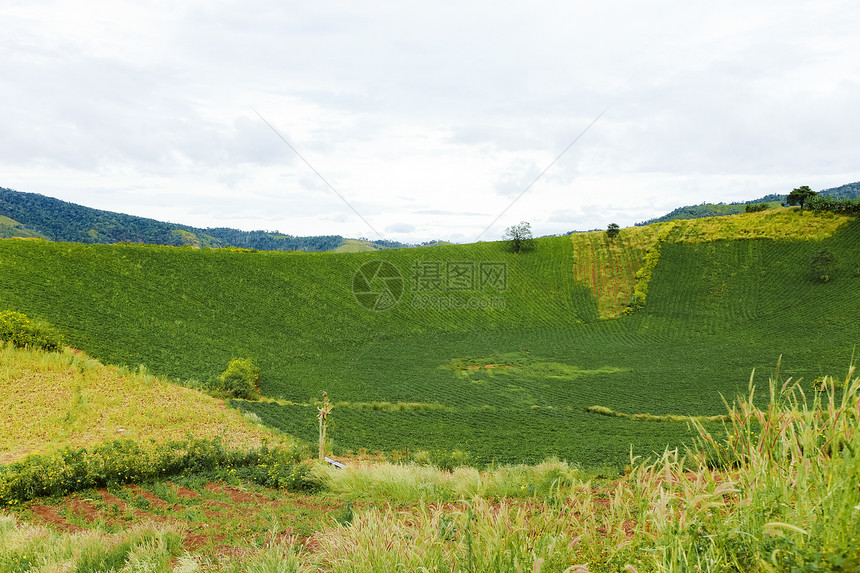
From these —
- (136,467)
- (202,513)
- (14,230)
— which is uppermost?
A: (14,230)

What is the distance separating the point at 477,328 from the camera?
53.5 m

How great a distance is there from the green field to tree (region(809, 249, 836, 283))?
1.32m

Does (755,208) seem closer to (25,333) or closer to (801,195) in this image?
(801,195)

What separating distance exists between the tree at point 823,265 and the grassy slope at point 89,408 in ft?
209

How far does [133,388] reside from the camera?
2186cm

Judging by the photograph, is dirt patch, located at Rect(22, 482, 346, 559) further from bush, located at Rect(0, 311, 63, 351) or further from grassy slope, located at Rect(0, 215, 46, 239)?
grassy slope, located at Rect(0, 215, 46, 239)

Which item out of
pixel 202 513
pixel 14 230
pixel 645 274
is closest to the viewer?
pixel 202 513

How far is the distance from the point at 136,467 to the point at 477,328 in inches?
1723


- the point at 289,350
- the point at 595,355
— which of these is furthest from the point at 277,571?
the point at 595,355

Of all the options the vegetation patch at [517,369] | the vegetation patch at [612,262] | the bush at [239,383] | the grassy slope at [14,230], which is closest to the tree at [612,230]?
the vegetation patch at [612,262]

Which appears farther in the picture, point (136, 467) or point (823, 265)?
point (823, 265)

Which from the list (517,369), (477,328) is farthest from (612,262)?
(517,369)

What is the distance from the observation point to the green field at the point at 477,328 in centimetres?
2277

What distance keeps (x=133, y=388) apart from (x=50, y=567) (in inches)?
780
